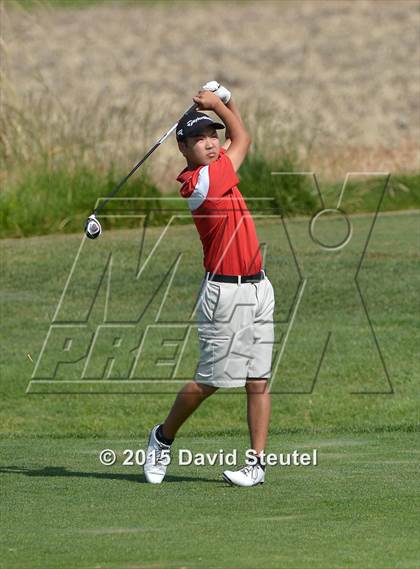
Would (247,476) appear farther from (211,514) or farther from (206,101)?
(206,101)

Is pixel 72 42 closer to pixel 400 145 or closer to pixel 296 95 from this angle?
pixel 296 95

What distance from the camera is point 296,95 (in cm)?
3169

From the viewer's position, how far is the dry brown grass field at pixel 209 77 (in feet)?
68.9

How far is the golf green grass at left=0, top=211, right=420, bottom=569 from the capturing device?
6.32 metres

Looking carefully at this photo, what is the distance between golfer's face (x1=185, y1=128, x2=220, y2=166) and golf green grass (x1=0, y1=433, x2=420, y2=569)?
161 cm

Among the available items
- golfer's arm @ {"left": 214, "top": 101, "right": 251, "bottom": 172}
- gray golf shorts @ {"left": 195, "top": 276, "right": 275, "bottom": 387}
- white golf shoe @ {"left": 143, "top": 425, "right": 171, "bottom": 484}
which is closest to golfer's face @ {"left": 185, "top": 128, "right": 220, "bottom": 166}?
golfer's arm @ {"left": 214, "top": 101, "right": 251, "bottom": 172}

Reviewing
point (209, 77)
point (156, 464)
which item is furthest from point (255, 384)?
point (209, 77)

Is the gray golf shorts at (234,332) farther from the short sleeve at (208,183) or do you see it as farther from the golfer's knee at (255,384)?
the short sleeve at (208,183)

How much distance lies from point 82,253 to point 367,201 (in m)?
4.49

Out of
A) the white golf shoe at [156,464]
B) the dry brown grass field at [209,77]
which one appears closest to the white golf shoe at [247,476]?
the white golf shoe at [156,464]

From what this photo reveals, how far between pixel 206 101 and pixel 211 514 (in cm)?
220

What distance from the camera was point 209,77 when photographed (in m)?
33.5

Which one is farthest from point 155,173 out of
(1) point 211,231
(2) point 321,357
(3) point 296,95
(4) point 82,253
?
(1) point 211,231

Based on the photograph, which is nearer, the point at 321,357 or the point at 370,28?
the point at 321,357
